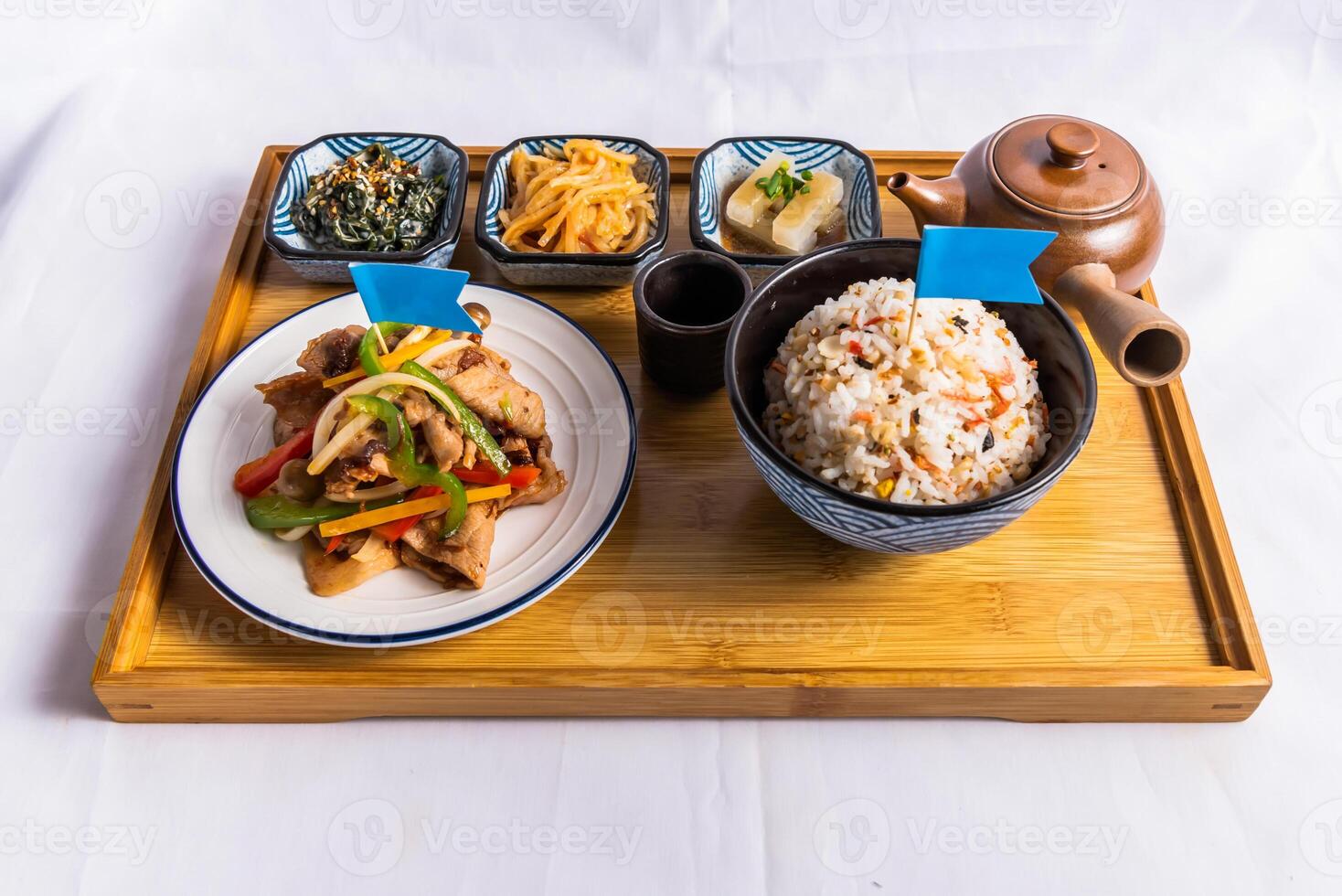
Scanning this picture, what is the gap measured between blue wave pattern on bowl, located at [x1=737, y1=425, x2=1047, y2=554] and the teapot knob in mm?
1226

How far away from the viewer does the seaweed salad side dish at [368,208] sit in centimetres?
321

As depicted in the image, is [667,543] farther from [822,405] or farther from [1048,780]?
[1048,780]

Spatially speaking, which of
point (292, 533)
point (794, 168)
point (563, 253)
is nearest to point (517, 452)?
point (292, 533)

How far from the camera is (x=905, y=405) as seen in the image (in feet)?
7.32

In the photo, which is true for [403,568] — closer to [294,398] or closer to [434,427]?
[434,427]

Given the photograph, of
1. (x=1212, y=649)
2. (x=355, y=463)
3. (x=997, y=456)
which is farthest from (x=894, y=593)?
(x=355, y=463)

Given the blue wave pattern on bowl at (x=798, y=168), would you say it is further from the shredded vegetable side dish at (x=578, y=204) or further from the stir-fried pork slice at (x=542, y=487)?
the stir-fried pork slice at (x=542, y=487)

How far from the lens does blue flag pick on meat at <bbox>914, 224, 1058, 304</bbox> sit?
209 centimetres

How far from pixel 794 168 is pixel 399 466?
6.07ft

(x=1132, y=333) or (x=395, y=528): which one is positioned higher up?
(x=1132, y=333)

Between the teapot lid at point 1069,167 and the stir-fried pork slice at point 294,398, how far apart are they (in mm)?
2056

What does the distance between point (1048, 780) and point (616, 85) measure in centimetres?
353

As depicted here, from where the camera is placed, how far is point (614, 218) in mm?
3287

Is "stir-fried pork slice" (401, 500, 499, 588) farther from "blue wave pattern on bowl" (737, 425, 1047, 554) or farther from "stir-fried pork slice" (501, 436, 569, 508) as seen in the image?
"blue wave pattern on bowl" (737, 425, 1047, 554)
